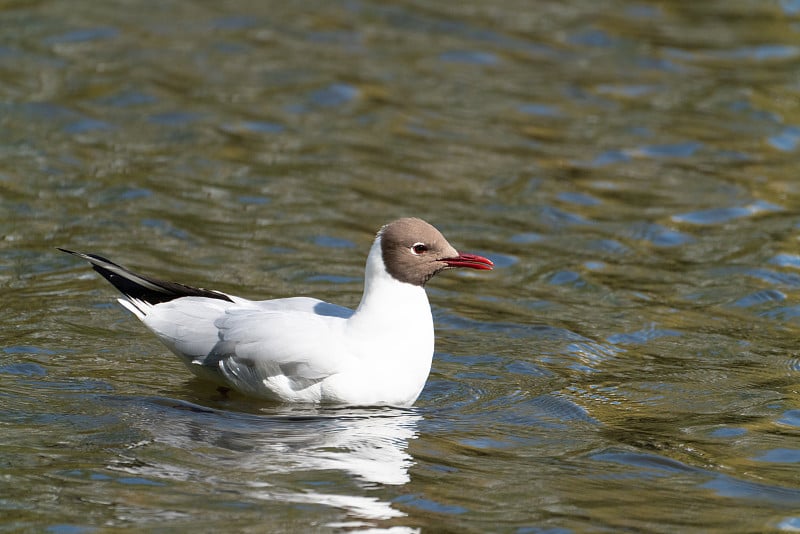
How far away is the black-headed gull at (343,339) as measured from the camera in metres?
7.03

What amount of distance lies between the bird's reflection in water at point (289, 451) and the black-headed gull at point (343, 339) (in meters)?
0.16

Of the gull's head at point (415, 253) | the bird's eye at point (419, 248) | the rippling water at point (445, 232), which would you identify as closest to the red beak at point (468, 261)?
the gull's head at point (415, 253)

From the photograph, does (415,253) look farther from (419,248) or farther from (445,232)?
(445,232)

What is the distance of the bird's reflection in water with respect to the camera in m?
5.93

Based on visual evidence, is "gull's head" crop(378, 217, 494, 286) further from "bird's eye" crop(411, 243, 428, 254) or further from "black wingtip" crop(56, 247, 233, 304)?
"black wingtip" crop(56, 247, 233, 304)

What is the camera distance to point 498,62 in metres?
14.7

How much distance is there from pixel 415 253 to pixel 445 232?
341 cm

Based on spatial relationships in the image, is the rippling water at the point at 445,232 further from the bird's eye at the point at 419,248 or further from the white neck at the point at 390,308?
the bird's eye at the point at 419,248

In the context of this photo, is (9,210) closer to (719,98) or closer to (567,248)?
(567,248)

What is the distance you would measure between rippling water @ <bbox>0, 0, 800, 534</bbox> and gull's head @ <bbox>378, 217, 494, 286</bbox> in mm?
797

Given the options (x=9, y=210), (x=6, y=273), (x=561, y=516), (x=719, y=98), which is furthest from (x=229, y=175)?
(x=561, y=516)

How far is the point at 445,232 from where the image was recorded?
10609 mm

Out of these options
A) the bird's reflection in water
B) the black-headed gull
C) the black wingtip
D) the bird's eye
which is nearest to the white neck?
the black-headed gull

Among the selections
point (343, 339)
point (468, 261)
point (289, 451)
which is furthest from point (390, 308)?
point (289, 451)
